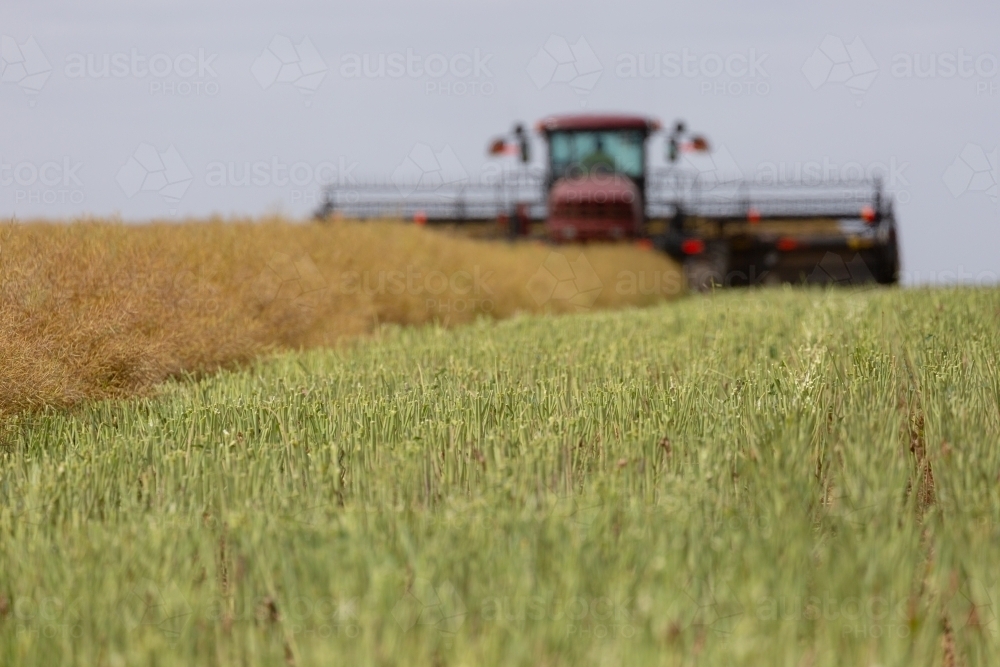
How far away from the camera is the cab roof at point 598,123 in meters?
16.2

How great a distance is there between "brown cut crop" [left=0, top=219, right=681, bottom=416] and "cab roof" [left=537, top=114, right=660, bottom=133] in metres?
3.13

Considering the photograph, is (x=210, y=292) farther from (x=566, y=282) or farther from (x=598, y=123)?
(x=598, y=123)

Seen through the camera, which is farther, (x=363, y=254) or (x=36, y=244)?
(x=363, y=254)

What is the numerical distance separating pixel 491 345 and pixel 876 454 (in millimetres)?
3749

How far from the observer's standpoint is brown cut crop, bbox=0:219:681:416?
18.4ft

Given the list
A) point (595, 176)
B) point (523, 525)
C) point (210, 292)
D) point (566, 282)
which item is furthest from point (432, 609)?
point (595, 176)

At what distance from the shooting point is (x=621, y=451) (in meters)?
3.62

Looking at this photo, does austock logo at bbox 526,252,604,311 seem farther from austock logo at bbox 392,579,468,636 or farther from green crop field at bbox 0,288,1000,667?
austock logo at bbox 392,579,468,636

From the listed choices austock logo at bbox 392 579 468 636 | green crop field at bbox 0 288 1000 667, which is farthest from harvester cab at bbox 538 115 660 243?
austock logo at bbox 392 579 468 636

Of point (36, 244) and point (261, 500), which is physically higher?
point (36, 244)

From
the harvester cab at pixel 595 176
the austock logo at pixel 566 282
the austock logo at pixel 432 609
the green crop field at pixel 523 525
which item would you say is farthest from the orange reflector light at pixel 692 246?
the austock logo at pixel 432 609

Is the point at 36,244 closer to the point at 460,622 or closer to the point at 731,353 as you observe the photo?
the point at 731,353

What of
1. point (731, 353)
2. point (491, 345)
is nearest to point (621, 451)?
point (731, 353)

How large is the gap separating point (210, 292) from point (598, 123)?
10.0m
